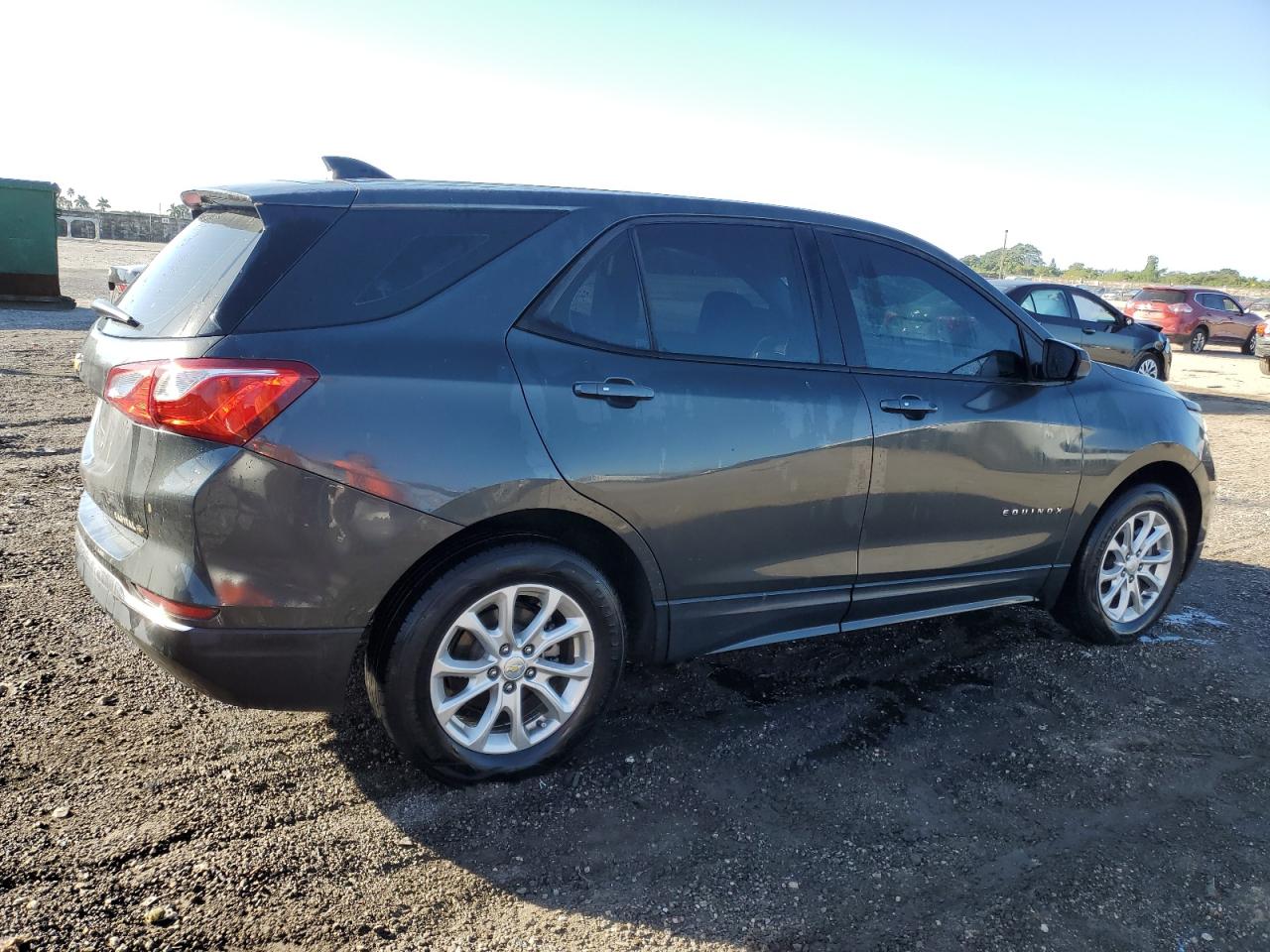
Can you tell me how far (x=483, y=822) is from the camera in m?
2.91

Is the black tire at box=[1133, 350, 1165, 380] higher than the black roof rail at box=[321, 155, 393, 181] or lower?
lower

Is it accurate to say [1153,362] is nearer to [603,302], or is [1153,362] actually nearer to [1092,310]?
[1092,310]

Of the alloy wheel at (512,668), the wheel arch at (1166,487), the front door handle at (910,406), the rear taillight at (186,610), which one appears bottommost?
the alloy wheel at (512,668)

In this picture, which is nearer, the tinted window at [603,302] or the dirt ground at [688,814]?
the dirt ground at [688,814]

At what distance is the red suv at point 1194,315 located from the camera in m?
24.2

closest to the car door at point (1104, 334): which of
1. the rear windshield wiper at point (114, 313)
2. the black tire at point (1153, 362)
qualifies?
the black tire at point (1153, 362)

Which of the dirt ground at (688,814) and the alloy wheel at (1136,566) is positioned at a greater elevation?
the alloy wheel at (1136,566)

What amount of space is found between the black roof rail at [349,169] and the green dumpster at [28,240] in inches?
624

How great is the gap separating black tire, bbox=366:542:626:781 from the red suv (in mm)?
24787

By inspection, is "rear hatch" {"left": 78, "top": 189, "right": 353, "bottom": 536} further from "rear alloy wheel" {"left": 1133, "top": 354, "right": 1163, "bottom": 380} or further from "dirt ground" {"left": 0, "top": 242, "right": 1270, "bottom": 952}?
"rear alloy wheel" {"left": 1133, "top": 354, "right": 1163, "bottom": 380}

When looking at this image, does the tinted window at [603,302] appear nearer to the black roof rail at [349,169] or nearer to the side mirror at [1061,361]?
the black roof rail at [349,169]

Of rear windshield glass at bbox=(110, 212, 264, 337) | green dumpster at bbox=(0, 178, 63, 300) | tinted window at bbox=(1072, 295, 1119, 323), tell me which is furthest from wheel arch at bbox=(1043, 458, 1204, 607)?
green dumpster at bbox=(0, 178, 63, 300)

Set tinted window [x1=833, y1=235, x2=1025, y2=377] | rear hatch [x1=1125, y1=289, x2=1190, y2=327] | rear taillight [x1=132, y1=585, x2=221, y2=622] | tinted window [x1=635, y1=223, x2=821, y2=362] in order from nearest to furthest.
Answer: rear taillight [x1=132, y1=585, x2=221, y2=622], tinted window [x1=635, y1=223, x2=821, y2=362], tinted window [x1=833, y1=235, x2=1025, y2=377], rear hatch [x1=1125, y1=289, x2=1190, y2=327]

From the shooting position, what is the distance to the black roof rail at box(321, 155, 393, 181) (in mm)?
3463
